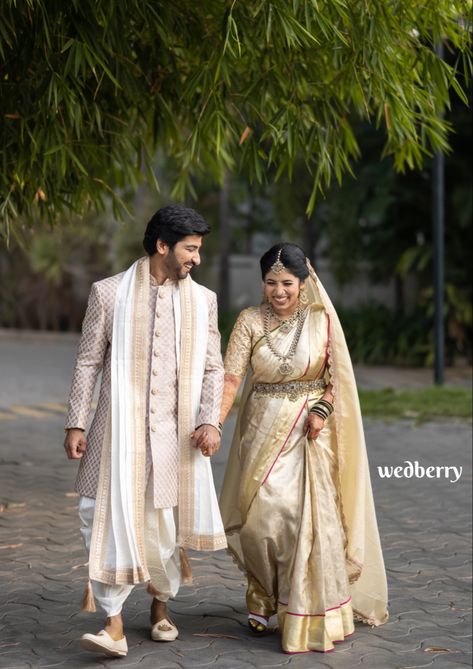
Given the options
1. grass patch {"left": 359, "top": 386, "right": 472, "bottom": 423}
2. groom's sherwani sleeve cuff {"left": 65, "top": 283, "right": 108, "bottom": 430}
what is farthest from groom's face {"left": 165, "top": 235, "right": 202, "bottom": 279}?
grass patch {"left": 359, "top": 386, "right": 472, "bottom": 423}

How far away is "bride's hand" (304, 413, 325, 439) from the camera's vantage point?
16.8 feet

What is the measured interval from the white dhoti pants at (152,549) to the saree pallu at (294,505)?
40 cm

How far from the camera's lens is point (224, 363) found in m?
5.22

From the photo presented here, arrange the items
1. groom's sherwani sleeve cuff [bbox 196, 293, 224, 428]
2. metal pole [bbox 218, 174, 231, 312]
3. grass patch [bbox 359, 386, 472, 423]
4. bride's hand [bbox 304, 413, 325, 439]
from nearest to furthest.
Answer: groom's sherwani sleeve cuff [bbox 196, 293, 224, 428] < bride's hand [bbox 304, 413, 325, 439] < grass patch [bbox 359, 386, 472, 423] < metal pole [bbox 218, 174, 231, 312]

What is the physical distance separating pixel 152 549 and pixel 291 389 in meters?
0.94

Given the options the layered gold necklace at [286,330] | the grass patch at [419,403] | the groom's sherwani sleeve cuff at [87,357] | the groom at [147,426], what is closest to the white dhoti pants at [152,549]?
the groom at [147,426]

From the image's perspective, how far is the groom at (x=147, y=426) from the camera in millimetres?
4797

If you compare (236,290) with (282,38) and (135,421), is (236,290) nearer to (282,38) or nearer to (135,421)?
(282,38)

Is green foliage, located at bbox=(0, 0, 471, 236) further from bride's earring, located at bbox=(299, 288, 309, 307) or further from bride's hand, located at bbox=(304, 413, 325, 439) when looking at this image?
bride's hand, located at bbox=(304, 413, 325, 439)

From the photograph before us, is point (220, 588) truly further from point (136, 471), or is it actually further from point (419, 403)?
point (419, 403)

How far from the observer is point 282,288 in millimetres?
5145

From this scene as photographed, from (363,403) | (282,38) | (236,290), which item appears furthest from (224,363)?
(236,290)

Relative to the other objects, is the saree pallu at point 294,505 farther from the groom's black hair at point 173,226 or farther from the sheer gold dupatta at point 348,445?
the groom's black hair at point 173,226

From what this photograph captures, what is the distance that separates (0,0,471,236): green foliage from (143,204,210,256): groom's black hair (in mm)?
1468
